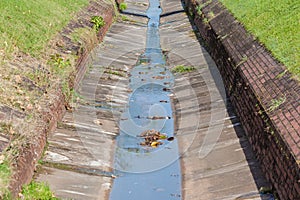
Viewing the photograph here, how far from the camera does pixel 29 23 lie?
18.9m

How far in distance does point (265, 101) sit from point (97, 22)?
48.9ft

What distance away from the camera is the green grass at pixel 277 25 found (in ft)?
47.0

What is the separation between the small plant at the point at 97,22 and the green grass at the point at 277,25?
23.0 feet

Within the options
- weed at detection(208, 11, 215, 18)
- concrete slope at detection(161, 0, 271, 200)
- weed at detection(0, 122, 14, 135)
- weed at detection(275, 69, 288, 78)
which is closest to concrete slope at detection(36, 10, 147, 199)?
weed at detection(0, 122, 14, 135)

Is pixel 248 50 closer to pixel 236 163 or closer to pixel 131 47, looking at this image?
pixel 236 163

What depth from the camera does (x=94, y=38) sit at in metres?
24.1

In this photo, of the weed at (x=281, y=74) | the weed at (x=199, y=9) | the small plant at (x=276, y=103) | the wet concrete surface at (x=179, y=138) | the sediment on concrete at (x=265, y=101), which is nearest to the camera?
the sediment on concrete at (x=265, y=101)

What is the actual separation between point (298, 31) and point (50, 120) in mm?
8012

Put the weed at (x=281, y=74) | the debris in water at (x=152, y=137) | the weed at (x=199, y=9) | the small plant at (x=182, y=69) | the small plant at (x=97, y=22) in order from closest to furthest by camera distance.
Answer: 1. the weed at (x=281, y=74)
2. the debris in water at (x=152, y=137)
3. the small plant at (x=182, y=69)
4. the small plant at (x=97, y=22)
5. the weed at (x=199, y=9)

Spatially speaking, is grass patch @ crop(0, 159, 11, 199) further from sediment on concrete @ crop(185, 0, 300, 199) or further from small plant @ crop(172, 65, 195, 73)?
small plant @ crop(172, 65, 195, 73)

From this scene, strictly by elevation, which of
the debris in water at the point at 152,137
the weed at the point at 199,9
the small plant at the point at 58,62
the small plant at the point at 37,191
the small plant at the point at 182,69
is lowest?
the small plant at the point at 37,191

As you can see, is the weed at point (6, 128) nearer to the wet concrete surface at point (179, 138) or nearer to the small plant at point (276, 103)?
the wet concrete surface at point (179, 138)

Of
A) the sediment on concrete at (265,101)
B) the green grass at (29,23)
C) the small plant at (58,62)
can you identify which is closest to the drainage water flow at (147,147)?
the sediment on concrete at (265,101)

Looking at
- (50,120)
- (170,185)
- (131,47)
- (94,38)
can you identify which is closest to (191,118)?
(170,185)
